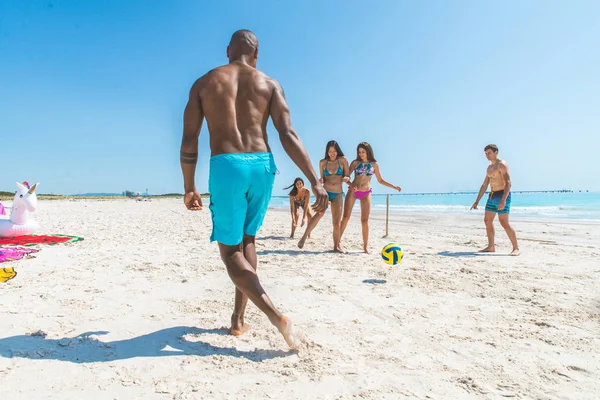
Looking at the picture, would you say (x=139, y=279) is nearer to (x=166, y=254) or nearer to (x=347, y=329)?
(x=166, y=254)

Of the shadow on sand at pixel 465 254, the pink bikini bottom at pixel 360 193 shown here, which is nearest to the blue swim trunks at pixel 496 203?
the shadow on sand at pixel 465 254

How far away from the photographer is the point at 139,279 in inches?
172

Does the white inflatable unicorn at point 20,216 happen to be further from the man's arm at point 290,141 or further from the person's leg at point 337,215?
the man's arm at point 290,141

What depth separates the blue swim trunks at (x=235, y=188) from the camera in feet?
8.13

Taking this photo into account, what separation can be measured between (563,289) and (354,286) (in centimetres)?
231

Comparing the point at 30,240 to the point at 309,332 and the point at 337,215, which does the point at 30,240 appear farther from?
the point at 309,332

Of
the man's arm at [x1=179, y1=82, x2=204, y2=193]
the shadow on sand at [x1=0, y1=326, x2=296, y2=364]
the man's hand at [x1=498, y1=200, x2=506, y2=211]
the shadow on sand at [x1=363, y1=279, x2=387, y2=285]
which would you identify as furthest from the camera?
the man's hand at [x1=498, y1=200, x2=506, y2=211]

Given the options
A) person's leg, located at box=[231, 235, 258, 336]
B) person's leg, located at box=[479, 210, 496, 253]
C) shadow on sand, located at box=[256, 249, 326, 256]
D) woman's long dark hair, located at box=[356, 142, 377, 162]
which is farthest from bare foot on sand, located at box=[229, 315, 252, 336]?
person's leg, located at box=[479, 210, 496, 253]

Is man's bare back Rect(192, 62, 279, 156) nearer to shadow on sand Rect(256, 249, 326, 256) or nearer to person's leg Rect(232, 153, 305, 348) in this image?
person's leg Rect(232, 153, 305, 348)

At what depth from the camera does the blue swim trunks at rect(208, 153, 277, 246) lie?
248cm

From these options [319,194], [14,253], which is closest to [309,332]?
[319,194]

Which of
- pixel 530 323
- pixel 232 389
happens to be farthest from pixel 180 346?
pixel 530 323

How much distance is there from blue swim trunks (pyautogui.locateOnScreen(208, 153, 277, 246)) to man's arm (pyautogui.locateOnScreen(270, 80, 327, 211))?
171 mm

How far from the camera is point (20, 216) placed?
7094 mm
